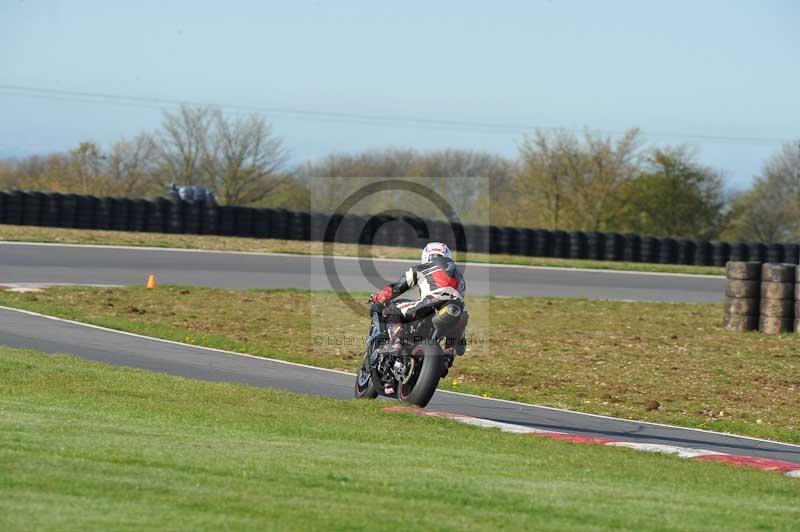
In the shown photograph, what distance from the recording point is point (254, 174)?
6625cm

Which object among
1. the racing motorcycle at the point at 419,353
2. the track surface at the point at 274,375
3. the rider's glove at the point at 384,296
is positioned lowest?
the track surface at the point at 274,375

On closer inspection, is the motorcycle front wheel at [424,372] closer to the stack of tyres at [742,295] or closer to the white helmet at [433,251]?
the white helmet at [433,251]

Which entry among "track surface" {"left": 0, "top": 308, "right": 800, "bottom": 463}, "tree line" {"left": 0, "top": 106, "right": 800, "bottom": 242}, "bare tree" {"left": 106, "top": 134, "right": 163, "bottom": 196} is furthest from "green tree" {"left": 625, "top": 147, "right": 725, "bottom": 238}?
"track surface" {"left": 0, "top": 308, "right": 800, "bottom": 463}

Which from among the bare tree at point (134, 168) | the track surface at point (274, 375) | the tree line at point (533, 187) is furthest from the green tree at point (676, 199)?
the track surface at point (274, 375)

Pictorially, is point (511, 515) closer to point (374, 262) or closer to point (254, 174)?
point (374, 262)

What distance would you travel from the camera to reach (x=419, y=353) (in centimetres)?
1115

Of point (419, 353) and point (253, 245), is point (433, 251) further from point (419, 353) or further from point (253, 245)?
point (253, 245)

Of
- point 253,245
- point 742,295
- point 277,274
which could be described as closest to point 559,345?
point 742,295

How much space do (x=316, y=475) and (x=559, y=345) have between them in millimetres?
12239

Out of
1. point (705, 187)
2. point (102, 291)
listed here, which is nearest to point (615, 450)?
point (102, 291)

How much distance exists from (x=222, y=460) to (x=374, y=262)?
2449 cm

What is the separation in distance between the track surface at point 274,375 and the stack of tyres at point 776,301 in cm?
899

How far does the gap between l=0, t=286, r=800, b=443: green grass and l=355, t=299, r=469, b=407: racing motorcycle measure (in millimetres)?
3099

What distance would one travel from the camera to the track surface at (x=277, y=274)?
83.0ft
